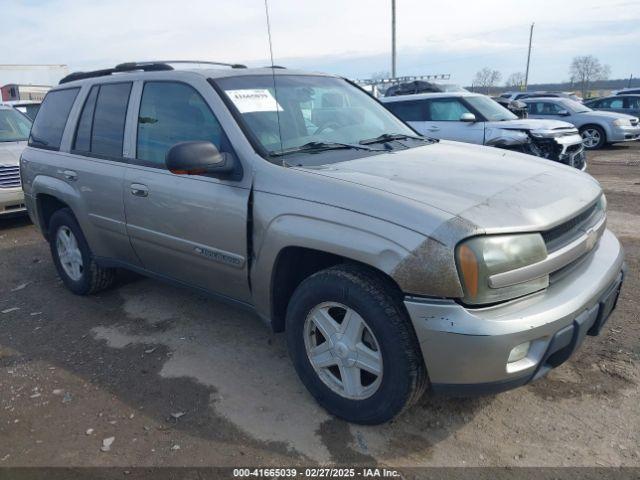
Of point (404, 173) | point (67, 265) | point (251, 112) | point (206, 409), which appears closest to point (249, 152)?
point (251, 112)

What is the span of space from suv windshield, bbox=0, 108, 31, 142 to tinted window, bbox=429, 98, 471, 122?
23.1 ft

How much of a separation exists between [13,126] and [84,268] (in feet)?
17.6

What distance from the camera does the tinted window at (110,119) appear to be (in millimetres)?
3867

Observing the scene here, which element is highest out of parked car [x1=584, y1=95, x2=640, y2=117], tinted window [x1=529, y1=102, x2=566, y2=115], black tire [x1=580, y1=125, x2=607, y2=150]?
tinted window [x1=529, y1=102, x2=566, y2=115]

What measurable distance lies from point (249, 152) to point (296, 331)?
1.04 meters

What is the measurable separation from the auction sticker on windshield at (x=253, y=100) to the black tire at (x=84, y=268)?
2064 millimetres

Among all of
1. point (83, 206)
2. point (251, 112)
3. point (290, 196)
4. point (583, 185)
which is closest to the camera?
point (290, 196)

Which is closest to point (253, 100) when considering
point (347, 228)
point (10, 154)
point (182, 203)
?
point (182, 203)

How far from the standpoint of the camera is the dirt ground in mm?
2586

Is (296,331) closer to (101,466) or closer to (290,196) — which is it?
(290,196)

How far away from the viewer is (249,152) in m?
3.00

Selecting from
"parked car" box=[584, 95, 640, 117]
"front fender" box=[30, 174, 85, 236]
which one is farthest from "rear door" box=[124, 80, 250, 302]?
"parked car" box=[584, 95, 640, 117]

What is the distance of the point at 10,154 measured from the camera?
24.8 ft

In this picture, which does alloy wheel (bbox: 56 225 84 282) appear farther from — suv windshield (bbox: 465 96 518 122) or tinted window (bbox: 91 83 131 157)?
suv windshield (bbox: 465 96 518 122)
